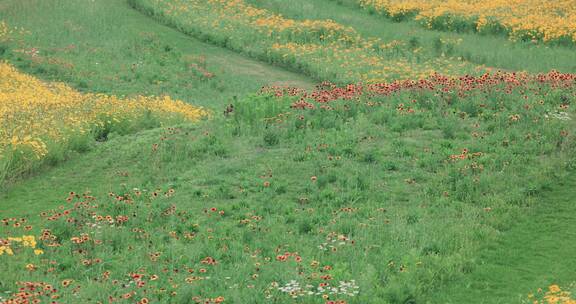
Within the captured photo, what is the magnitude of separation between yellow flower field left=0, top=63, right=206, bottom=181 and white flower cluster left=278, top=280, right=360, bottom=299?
6.30m

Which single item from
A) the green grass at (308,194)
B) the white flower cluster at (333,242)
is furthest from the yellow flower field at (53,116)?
the white flower cluster at (333,242)

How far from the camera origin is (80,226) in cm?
1101

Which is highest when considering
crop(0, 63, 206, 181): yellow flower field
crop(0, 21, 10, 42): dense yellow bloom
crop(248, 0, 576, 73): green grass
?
crop(248, 0, 576, 73): green grass

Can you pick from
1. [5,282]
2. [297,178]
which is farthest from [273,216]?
[5,282]

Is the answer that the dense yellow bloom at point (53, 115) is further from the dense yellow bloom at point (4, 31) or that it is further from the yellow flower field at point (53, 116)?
the dense yellow bloom at point (4, 31)

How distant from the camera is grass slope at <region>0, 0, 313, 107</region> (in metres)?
23.8

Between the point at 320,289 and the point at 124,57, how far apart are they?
19.5m

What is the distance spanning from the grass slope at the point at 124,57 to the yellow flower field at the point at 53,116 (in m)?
3.83

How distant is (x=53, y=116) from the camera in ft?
50.4

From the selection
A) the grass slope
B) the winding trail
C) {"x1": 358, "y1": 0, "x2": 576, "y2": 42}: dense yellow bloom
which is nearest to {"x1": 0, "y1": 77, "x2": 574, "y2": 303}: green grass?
the winding trail

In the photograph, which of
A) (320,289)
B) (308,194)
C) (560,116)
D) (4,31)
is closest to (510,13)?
(560,116)

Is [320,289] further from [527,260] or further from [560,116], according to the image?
[560,116]

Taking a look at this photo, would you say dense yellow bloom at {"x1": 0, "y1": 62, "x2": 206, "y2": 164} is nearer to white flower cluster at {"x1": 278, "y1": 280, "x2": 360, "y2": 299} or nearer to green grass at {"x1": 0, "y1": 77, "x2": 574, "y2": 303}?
green grass at {"x1": 0, "y1": 77, "x2": 574, "y2": 303}

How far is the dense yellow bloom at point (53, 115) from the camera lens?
14.1 metres
